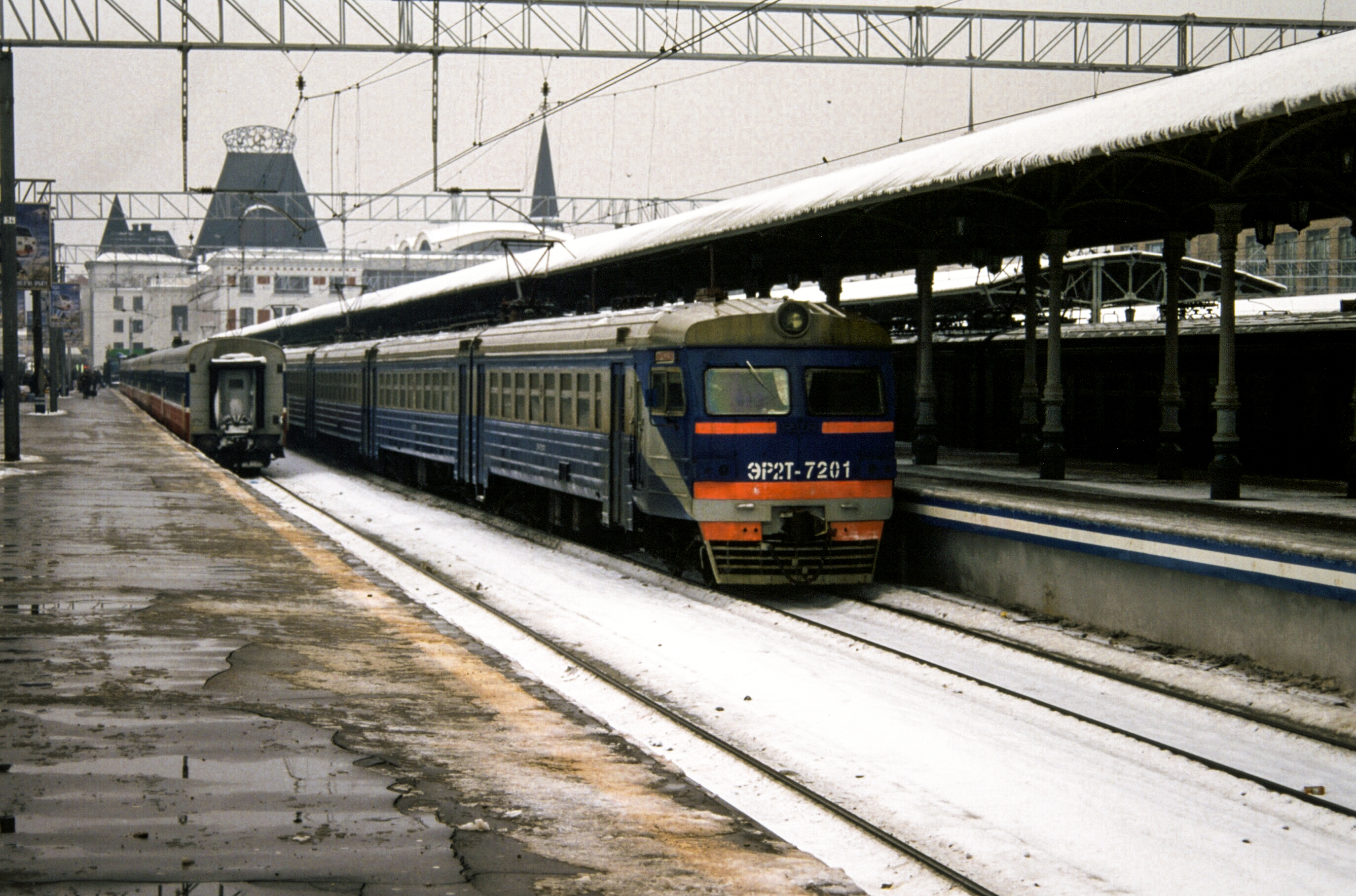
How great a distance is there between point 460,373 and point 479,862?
1704 centimetres

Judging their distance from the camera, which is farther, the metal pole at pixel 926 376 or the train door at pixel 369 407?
the train door at pixel 369 407

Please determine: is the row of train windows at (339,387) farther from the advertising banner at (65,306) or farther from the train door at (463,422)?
the advertising banner at (65,306)

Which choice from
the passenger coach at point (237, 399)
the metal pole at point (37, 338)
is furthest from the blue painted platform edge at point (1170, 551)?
the metal pole at point (37, 338)

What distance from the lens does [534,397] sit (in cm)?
1883

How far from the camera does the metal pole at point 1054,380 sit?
1825cm

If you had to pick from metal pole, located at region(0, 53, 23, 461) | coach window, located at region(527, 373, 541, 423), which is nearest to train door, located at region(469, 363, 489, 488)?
coach window, located at region(527, 373, 541, 423)

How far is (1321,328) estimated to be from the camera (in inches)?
712

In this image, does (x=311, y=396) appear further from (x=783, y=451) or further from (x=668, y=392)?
(x=783, y=451)

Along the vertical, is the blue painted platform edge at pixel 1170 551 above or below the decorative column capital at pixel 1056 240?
below

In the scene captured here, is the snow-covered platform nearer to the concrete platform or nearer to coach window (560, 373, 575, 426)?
coach window (560, 373, 575, 426)

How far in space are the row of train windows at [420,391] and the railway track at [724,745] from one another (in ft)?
24.8

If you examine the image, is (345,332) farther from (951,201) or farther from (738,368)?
(738,368)

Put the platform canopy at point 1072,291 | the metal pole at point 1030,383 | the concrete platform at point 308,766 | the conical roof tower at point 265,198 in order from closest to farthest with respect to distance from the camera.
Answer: the concrete platform at point 308,766 < the metal pole at point 1030,383 < the platform canopy at point 1072,291 < the conical roof tower at point 265,198

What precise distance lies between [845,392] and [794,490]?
1.14 meters
